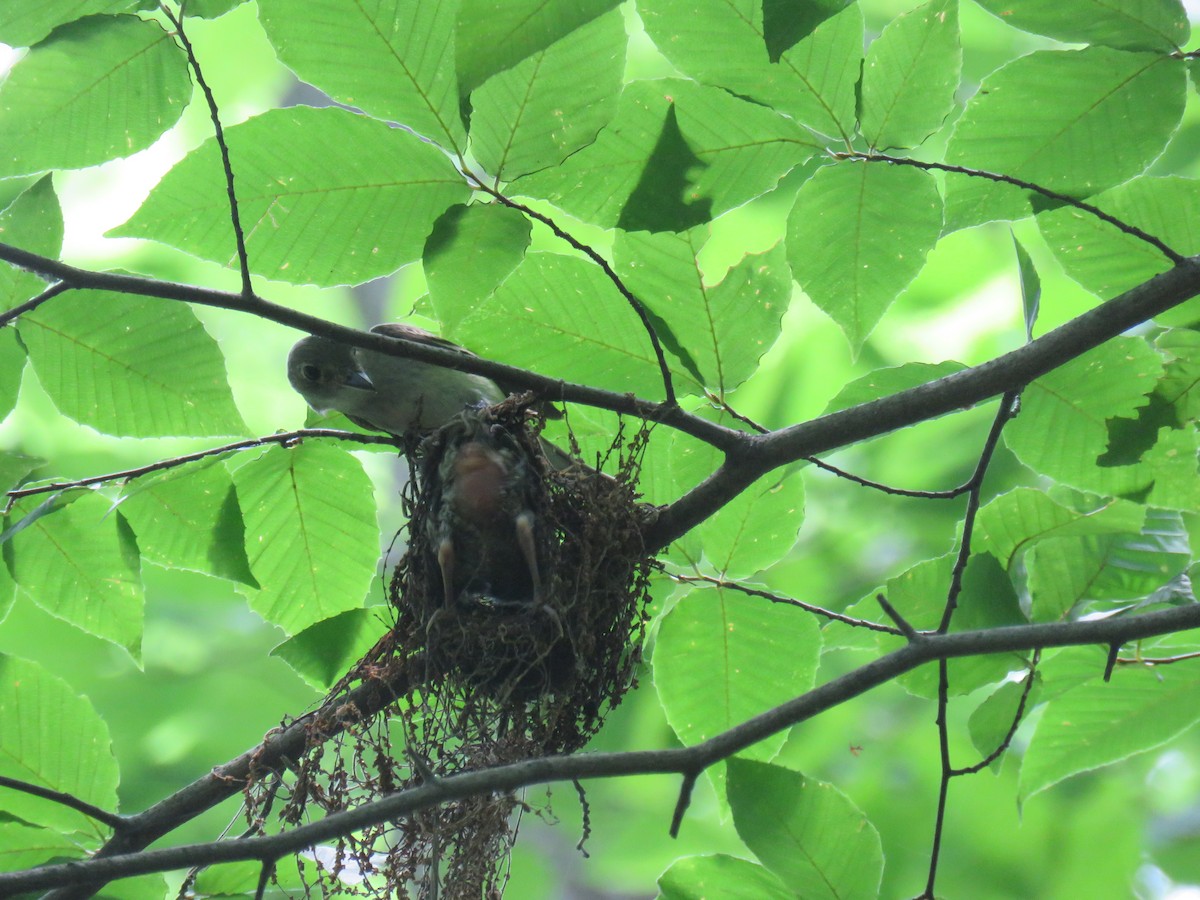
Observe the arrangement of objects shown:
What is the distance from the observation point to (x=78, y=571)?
9.35ft

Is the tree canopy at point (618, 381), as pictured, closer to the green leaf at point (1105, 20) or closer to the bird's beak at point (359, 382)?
the green leaf at point (1105, 20)

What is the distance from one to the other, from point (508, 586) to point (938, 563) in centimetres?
114

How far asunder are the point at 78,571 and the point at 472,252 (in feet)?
4.82

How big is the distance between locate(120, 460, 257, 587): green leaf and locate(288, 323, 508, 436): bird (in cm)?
135

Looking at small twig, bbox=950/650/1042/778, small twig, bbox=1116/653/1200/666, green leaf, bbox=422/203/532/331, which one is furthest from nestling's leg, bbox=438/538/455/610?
small twig, bbox=1116/653/1200/666

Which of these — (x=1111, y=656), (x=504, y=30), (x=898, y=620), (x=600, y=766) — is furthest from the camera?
(x=1111, y=656)

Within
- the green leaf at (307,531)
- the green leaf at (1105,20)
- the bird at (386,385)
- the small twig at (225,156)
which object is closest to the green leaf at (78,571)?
the green leaf at (307,531)

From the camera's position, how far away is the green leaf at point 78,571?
2842 mm

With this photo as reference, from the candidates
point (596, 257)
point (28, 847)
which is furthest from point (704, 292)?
point (28, 847)

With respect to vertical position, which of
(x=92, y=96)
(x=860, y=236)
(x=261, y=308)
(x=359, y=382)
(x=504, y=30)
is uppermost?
(x=359, y=382)

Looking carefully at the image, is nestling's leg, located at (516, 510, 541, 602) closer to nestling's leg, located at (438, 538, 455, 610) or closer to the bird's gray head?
nestling's leg, located at (438, 538, 455, 610)

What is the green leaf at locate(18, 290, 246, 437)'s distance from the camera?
2.58 meters

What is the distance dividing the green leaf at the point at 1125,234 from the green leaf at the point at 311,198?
4.92 feet

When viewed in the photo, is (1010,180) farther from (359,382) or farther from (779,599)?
(359,382)
